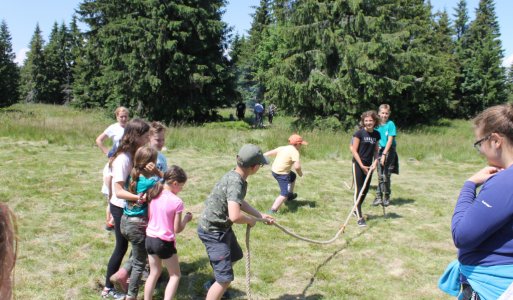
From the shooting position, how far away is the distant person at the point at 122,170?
4.02m

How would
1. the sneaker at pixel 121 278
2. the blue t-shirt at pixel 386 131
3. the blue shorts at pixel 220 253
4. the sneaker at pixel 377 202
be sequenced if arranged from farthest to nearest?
the sneaker at pixel 377 202, the blue t-shirt at pixel 386 131, the sneaker at pixel 121 278, the blue shorts at pixel 220 253

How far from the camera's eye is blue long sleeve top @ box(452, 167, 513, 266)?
192cm

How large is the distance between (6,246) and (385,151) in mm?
7556

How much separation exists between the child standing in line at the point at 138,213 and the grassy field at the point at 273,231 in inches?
31.7

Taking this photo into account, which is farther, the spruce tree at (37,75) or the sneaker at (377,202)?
the spruce tree at (37,75)

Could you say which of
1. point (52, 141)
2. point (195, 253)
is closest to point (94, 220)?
point (195, 253)

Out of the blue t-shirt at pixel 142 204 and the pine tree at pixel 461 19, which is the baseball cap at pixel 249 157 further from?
the pine tree at pixel 461 19

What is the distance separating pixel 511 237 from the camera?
1999 millimetres

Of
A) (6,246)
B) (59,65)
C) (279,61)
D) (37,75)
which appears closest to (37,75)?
(37,75)

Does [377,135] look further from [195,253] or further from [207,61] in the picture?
[207,61]

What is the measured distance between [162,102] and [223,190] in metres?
25.6

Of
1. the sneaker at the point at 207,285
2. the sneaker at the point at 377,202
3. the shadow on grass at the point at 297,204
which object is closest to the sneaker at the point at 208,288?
the sneaker at the point at 207,285

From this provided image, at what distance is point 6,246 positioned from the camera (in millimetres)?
1383

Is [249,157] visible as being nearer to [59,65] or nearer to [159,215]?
[159,215]
